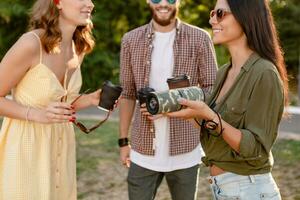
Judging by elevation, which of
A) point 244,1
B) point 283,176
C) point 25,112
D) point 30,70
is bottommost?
point 283,176

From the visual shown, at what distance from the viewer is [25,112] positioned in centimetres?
304

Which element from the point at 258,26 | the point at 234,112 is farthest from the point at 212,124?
the point at 258,26

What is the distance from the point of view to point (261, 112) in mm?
2525

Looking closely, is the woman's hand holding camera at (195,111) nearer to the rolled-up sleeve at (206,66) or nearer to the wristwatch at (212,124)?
the wristwatch at (212,124)

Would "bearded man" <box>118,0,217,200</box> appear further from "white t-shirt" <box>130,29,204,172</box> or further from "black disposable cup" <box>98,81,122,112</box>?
"black disposable cup" <box>98,81,122,112</box>

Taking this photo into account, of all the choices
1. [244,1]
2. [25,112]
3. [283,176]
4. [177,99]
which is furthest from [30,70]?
[283,176]

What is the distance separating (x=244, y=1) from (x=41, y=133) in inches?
50.1

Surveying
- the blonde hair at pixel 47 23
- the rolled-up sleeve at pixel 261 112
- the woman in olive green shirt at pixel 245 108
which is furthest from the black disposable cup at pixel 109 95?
the rolled-up sleeve at pixel 261 112

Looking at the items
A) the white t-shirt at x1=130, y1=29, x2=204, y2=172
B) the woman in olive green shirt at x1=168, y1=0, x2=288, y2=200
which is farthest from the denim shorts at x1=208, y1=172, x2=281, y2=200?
the white t-shirt at x1=130, y1=29, x2=204, y2=172

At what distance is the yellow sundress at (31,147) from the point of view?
3091 mm

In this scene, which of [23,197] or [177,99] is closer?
[177,99]

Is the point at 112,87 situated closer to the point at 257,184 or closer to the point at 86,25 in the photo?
the point at 86,25

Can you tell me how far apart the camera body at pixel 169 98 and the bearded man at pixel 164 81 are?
122cm

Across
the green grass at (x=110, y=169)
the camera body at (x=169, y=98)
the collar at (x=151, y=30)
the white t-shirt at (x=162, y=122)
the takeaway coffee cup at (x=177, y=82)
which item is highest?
the collar at (x=151, y=30)
